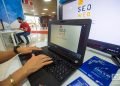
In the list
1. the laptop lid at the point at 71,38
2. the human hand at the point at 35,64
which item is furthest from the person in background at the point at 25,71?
the laptop lid at the point at 71,38

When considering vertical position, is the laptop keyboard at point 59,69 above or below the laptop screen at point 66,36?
below

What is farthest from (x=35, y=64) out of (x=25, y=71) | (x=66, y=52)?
(x=66, y=52)

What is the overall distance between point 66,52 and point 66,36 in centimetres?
10

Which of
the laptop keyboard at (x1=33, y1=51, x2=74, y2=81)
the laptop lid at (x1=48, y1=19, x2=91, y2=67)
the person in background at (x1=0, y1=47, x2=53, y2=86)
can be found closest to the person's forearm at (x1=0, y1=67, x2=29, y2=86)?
the person in background at (x1=0, y1=47, x2=53, y2=86)

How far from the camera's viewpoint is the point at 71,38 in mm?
548

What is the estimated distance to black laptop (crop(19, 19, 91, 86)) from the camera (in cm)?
41

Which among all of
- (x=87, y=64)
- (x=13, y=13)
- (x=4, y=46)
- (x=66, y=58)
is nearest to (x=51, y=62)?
(x=66, y=58)

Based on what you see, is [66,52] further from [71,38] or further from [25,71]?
[25,71]

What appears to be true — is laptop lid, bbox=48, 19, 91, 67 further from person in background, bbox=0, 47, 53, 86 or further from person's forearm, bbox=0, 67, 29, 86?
person's forearm, bbox=0, 67, 29, 86

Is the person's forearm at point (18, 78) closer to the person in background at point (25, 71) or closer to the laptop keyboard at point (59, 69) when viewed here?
the person in background at point (25, 71)

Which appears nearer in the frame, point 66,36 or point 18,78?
point 18,78

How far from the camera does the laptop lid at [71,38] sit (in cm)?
48

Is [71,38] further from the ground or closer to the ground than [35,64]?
further from the ground

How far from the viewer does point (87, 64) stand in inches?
20.8
